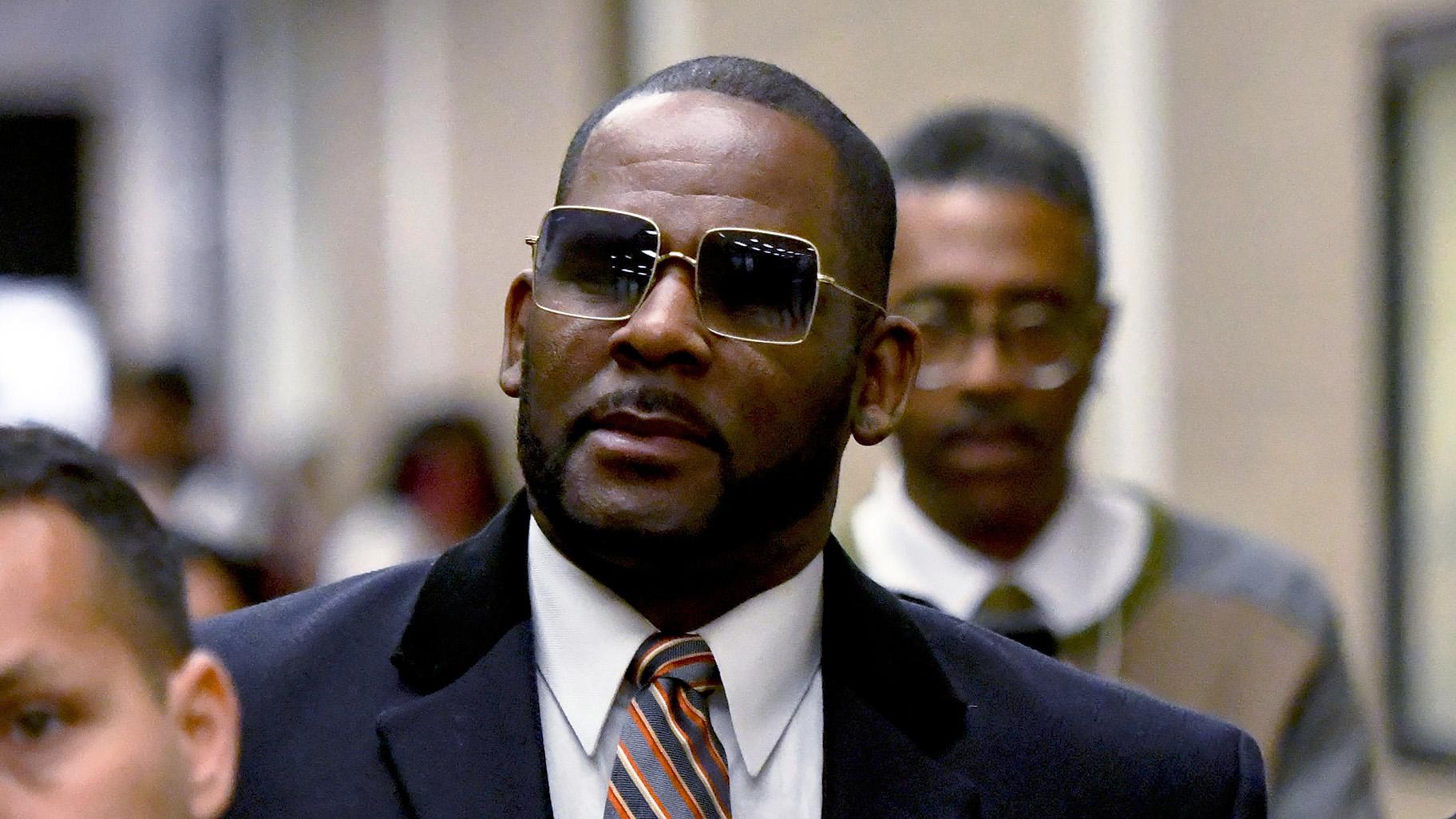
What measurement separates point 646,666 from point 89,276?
655 inches

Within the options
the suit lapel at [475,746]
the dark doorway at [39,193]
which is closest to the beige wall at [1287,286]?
the suit lapel at [475,746]

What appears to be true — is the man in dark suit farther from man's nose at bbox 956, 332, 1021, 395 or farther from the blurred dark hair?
the blurred dark hair

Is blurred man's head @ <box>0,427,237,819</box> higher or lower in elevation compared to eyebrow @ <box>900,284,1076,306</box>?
lower

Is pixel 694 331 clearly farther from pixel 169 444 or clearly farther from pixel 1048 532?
pixel 169 444

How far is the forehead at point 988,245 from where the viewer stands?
280 centimetres

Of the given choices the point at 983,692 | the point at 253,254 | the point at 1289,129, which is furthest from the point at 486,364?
the point at 983,692

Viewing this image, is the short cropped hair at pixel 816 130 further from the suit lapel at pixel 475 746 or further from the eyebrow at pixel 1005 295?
the eyebrow at pixel 1005 295

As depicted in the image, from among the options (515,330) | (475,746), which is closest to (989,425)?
(515,330)

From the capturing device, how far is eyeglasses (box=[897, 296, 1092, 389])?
2.79 m

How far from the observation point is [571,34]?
8.13 meters

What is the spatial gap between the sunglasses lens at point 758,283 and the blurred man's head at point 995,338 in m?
0.90

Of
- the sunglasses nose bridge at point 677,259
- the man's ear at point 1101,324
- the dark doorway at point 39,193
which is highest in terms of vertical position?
the dark doorway at point 39,193

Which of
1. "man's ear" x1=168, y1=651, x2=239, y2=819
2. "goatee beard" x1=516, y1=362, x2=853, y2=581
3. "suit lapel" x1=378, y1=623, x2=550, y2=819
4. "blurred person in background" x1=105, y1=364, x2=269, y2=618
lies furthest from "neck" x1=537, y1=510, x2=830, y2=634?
"blurred person in background" x1=105, y1=364, x2=269, y2=618

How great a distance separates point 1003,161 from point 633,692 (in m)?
1.35
